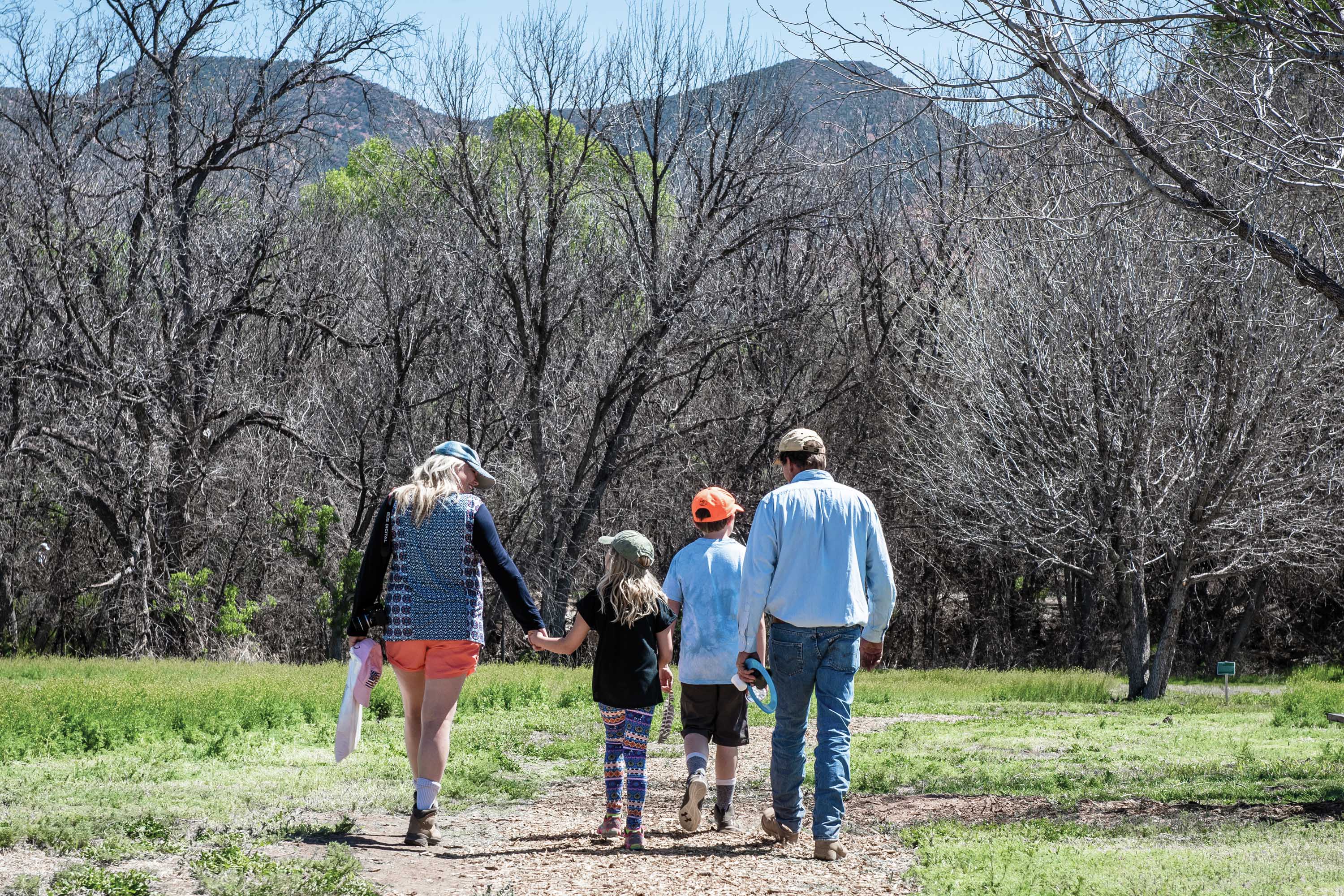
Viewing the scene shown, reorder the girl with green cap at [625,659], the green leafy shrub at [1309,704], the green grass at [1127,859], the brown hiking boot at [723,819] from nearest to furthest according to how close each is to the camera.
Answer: the green grass at [1127,859], the girl with green cap at [625,659], the brown hiking boot at [723,819], the green leafy shrub at [1309,704]

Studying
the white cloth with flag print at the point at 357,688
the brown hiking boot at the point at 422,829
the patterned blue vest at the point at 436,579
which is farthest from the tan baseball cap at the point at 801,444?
the brown hiking boot at the point at 422,829

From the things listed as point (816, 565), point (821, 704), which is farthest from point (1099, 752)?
point (816, 565)

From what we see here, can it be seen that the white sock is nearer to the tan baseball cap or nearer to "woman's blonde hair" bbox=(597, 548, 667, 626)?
"woman's blonde hair" bbox=(597, 548, 667, 626)

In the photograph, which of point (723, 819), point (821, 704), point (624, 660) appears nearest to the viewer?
point (821, 704)

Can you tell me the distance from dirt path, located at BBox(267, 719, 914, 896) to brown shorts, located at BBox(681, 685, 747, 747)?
0.51 m

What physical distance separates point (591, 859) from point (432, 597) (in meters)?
1.42

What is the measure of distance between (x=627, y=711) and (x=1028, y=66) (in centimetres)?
431

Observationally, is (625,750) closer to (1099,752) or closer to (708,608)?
(708,608)

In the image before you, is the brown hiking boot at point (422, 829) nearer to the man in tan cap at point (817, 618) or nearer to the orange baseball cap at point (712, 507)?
the man in tan cap at point (817, 618)

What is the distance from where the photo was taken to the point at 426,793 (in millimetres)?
6145

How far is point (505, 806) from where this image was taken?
7.58 metres

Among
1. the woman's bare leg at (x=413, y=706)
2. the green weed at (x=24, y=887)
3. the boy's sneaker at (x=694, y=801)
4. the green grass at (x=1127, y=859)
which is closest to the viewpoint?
the green weed at (x=24, y=887)

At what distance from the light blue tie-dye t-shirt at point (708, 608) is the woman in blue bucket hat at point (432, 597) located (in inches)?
35.3

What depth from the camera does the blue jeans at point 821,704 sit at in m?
5.98
